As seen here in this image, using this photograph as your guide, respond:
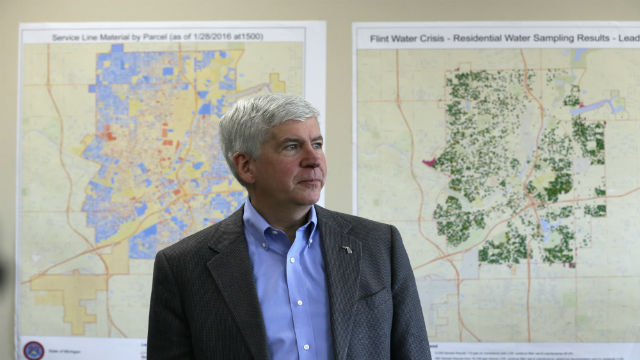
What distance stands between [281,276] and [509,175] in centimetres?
114

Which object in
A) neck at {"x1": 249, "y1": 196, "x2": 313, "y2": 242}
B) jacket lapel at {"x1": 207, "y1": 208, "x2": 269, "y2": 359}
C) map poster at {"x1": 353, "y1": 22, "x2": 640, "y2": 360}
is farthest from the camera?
map poster at {"x1": 353, "y1": 22, "x2": 640, "y2": 360}

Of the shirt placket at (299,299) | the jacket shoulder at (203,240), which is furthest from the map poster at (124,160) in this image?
the shirt placket at (299,299)

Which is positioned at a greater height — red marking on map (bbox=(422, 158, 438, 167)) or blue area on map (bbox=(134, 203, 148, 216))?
red marking on map (bbox=(422, 158, 438, 167))

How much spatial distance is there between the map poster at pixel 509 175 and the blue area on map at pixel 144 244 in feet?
2.53

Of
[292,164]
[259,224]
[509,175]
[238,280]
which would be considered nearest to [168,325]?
[238,280]

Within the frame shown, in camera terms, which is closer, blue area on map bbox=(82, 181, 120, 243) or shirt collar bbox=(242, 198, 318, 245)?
shirt collar bbox=(242, 198, 318, 245)

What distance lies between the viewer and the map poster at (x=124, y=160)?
2014 mm

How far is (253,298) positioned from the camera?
44.1 inches

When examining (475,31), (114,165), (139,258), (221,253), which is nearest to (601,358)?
(475,31)

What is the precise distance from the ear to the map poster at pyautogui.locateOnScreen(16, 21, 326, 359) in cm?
79

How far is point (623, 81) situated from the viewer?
197cm

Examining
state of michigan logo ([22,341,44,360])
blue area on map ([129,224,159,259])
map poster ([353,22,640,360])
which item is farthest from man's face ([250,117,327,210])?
state of michigan logo ([22,341,44,360])

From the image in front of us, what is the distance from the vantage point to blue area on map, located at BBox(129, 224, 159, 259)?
2018mm

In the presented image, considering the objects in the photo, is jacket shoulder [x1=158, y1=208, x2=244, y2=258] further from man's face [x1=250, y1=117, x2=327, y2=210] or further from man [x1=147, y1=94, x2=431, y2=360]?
man's face [x1=250, y1=117, x2=327, y2=210]
